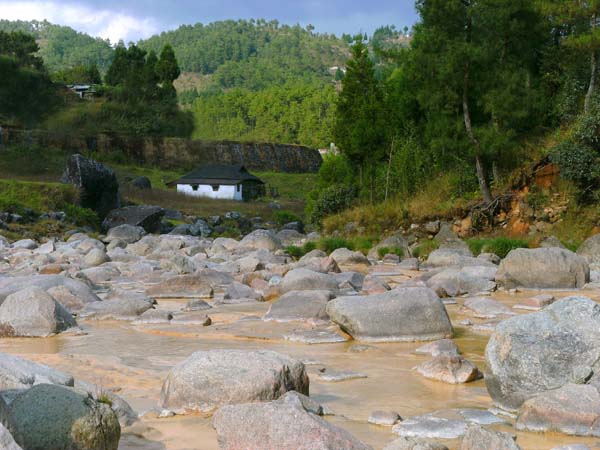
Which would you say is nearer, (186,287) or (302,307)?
(302,307)

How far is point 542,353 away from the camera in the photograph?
16.2ft

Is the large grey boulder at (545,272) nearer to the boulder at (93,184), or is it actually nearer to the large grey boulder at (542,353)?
the large grey boulder at (542,353)

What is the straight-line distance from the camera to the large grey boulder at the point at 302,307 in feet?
27.2

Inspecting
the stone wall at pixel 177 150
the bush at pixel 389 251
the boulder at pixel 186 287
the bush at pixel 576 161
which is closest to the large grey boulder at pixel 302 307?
the boulder at pixel 186 287

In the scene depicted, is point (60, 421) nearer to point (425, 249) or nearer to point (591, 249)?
point (591, 249)

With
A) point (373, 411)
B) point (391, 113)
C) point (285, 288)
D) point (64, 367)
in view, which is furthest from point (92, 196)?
point (373, 411)

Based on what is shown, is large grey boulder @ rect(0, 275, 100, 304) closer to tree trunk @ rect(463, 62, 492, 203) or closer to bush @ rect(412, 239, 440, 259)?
bush @ rect(412, 239, 440, 259)

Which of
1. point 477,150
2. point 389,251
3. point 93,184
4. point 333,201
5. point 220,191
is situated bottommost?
point 389,251

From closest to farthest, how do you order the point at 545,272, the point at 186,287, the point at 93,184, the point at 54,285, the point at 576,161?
the point at 54,285, the point at 186,287, the point at 545,272, the point at 576,161, the point at 93,184

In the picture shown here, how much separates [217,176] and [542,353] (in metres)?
45.1

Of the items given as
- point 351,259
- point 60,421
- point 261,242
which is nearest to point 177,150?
point 261,242

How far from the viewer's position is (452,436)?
167 inches

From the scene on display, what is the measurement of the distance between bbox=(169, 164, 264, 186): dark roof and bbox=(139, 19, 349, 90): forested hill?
89077mm


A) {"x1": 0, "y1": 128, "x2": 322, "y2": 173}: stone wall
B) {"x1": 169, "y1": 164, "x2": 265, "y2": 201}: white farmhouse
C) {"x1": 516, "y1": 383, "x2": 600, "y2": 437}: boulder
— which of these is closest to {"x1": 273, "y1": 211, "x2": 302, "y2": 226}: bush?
{"x1": 169, "y1": 164, "x2": 265, "y2": 201}: white farmhouse
